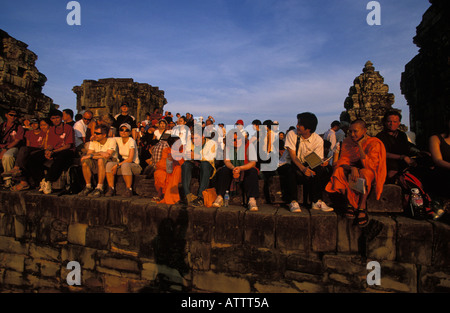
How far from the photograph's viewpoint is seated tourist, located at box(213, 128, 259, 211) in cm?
343

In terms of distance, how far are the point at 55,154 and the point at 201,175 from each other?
3502mm

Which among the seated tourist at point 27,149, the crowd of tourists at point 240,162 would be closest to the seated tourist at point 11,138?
the crowd of tourists at point 240,162

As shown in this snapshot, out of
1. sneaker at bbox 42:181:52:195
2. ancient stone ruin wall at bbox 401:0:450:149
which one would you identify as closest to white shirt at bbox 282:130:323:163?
ancient stone ruin wall at bbox 401:0:450:149

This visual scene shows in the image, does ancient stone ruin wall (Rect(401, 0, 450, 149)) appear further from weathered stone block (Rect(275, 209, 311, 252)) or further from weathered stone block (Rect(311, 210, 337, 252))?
weathered stone block (Rect(275, 209, 311, 252))

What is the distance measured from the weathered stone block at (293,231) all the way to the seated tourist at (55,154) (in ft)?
15.4

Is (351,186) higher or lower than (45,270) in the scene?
higher

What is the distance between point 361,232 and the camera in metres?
2.73

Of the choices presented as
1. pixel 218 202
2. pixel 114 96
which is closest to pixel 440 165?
pixel 218 202

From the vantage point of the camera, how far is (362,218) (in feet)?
8.89

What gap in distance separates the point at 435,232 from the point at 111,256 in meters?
4.67

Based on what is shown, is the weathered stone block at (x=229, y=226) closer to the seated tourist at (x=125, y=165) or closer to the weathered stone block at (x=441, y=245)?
the seated tourist at (x=125, y=165)

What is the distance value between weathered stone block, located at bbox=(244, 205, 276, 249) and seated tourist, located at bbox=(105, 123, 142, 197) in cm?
243

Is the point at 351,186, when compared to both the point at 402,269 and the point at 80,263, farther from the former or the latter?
the point at 80,263
